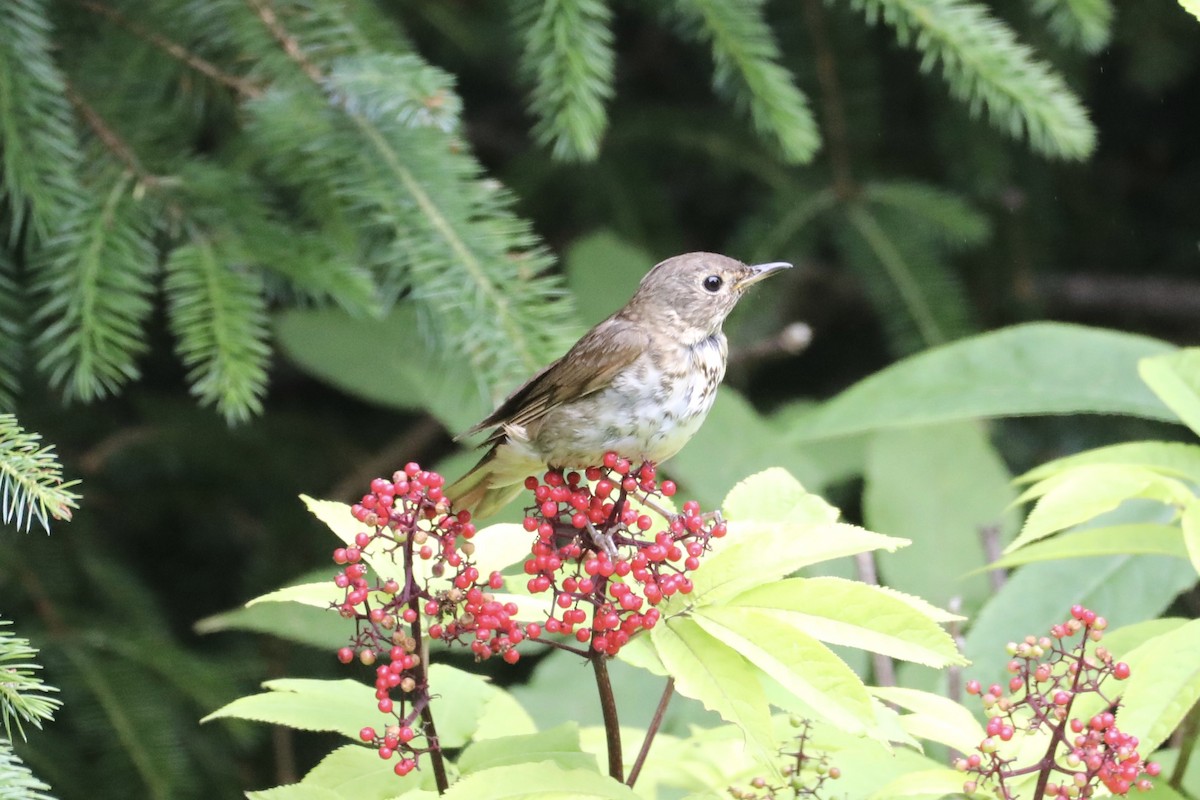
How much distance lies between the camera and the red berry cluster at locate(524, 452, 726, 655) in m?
1.28

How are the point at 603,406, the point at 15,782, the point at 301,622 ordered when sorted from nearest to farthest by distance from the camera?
the point at 15,782 → the point at 603,406 → the point at 301,622

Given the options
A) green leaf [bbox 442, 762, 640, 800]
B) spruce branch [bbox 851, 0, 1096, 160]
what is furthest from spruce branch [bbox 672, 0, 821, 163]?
green leaf [bbox 442, 762, 640, 800]

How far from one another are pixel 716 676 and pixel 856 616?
6.4 inches

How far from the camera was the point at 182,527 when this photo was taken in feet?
12.2

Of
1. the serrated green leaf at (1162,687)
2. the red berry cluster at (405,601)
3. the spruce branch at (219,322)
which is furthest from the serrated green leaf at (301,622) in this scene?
the serrated green leaf at (1162,687)

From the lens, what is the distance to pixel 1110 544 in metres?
1.60

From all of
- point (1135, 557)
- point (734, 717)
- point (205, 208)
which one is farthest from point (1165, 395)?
point (205, 208)

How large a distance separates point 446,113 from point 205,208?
1.60ft

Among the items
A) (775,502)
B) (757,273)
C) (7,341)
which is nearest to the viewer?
(775,502)

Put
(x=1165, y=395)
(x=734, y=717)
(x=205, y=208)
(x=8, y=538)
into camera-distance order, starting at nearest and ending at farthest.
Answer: (x=734, y=717) < (x=1165, y=395) < (x=205, y=208) < (x=8, y=538)

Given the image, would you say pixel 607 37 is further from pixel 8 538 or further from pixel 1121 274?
pixel 1121 274

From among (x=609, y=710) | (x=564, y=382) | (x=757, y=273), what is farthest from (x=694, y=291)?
(x=609, y=710)

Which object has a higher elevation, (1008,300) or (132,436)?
(1008,300)

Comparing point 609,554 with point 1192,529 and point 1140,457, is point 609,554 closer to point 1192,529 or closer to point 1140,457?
point 1192,529
